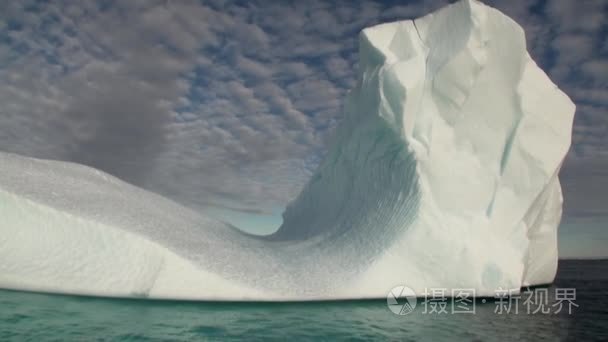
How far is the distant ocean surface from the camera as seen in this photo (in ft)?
13.8

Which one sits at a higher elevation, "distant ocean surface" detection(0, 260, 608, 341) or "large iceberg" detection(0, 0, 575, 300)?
"large iceberg" detection(0, 0, 575, 300)

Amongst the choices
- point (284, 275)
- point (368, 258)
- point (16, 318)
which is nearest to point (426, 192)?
point (368, 258)

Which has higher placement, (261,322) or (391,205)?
(391,205)

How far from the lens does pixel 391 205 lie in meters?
8.24

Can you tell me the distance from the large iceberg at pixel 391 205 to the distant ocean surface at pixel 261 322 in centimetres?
38

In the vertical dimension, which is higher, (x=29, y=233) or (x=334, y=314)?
(x=29, y=233)

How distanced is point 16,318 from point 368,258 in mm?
5522

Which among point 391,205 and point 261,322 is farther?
point 391,205

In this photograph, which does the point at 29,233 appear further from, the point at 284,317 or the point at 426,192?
the point at 426,192

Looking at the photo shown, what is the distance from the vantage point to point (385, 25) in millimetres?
9383

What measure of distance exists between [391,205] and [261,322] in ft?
14.0

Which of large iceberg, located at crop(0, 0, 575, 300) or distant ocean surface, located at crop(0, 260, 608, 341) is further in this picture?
large iceberg, located at crop(0, 0, 575, 300)

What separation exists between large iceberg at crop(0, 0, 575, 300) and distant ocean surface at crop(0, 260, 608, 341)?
14.9 inches

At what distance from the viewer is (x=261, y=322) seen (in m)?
4.94
